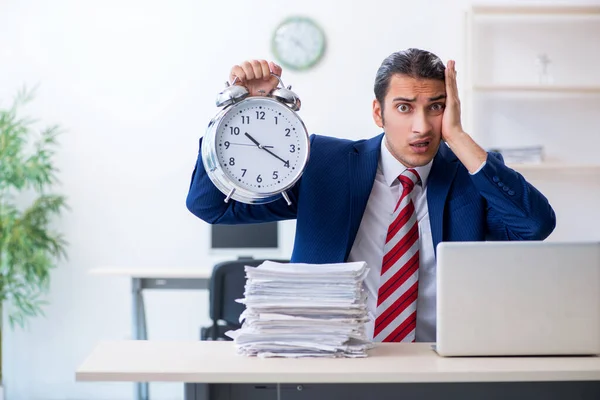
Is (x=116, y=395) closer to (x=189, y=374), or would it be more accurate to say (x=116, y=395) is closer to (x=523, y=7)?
(x=523, y=7)

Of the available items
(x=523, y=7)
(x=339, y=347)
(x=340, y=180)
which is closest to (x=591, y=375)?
(x=339, y=347)

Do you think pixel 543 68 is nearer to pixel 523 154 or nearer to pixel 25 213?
pixel 523 154

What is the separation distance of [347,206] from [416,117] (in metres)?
0.29

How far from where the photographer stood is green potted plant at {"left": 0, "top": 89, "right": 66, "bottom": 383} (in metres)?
4.57

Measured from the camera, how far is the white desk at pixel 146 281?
433 cm

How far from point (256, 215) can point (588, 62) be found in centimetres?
349

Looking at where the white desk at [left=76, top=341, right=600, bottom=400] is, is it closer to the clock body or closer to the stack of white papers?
the stack of white papers

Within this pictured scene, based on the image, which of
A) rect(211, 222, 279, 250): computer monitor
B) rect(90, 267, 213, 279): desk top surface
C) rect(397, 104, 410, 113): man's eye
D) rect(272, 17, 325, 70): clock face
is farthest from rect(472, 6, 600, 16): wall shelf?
rect(397, 104, 410, 113): man's eye

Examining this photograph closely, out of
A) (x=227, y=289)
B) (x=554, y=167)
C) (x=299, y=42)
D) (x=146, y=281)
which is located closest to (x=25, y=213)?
(x=146, y=281)

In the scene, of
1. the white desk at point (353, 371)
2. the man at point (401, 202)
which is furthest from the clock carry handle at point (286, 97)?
the white desk at point (353, 371)

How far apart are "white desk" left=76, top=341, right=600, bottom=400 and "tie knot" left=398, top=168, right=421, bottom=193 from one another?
525mm

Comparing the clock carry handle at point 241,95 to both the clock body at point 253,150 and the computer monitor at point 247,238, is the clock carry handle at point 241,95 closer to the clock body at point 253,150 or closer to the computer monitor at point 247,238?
the clock body at point 253,150

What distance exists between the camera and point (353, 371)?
1.42 m

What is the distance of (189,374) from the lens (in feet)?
4.65
